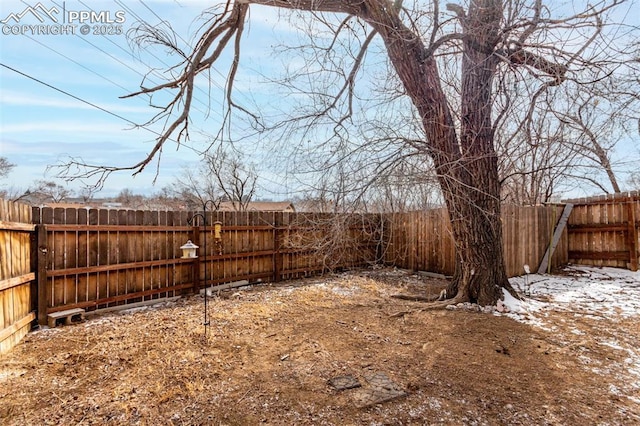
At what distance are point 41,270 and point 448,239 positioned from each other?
685cm

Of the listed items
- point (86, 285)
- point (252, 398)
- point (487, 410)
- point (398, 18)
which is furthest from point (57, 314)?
→ point (398, 18)

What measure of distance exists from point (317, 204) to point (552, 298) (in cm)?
392

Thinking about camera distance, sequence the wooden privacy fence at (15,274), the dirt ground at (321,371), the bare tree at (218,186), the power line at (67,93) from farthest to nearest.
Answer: the bare tree at (218,186), the power line at (67,93), the wooden privacy fence at (15,274), the dirt ground at (321,371)

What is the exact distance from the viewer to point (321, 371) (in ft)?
8.63

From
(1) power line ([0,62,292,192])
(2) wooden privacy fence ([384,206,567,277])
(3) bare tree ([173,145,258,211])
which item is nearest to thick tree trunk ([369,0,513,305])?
(2) wooden privacy fence ([384,206,567,277])

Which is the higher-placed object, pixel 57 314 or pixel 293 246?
pixel 293 246

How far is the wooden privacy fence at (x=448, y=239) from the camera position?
6289 mm

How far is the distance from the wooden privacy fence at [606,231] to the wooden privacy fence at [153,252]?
5665 millimetres

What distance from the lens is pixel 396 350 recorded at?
3082mm

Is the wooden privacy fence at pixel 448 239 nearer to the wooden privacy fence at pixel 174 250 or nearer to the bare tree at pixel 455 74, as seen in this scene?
the wooden privacy fence at pixel 174 250

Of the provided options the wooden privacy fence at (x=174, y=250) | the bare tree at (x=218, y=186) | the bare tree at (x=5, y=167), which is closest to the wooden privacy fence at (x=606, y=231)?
the wooden privacy fence at (x=174, y=250)

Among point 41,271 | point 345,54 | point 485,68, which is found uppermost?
point 345,54

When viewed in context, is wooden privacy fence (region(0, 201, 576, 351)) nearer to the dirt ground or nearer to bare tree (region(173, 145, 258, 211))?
the dirt ground

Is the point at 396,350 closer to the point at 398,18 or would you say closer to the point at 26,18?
the point at 398,18
